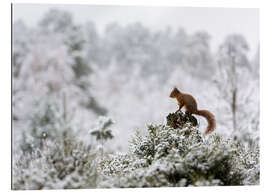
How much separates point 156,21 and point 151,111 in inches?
157

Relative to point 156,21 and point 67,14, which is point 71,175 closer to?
point 156,21

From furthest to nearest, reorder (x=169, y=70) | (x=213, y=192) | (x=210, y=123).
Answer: (x=169, y=70), (x=210, y=123), (x=213, y=192)

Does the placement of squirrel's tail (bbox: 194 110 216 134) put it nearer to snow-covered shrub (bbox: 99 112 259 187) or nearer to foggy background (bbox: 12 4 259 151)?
snow-covered shrub (bbox: 99 112 259 187)

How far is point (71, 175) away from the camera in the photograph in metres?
2.70

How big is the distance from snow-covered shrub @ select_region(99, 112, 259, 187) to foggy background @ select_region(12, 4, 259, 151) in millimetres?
2877

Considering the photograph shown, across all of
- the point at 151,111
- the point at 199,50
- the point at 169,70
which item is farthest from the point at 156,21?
the point at 151,111

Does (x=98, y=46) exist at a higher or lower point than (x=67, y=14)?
lower

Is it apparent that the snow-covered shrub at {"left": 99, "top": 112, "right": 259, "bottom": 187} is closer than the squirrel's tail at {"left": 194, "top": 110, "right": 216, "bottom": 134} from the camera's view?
Yes

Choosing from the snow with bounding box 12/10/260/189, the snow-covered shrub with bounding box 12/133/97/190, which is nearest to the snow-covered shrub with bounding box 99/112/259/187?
the snow with bounding box 12/10/260/189

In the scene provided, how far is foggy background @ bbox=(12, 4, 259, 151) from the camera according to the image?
6.75m

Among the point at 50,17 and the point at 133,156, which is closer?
the point at 133,156

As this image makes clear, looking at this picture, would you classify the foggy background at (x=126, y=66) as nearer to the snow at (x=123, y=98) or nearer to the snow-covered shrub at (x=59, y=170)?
the snow at (x=123, y=98)

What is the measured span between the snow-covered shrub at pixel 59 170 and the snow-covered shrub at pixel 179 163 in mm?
186

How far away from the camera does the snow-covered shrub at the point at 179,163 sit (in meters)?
2.79
